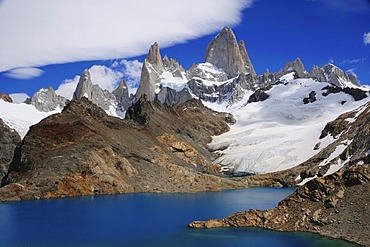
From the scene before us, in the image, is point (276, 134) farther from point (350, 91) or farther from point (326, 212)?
point (326, 212)

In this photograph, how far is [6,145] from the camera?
285ft

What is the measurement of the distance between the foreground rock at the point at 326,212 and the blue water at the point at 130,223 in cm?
121

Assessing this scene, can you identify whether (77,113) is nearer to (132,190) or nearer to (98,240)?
(132,190)

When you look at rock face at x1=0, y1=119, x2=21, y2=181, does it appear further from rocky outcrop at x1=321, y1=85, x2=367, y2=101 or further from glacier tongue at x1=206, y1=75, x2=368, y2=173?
rocky outcrop at x1=321, y1=85, x2=367, y2=101

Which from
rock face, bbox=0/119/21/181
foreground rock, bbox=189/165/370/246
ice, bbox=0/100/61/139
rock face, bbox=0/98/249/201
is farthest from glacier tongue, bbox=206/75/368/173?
foreground rock, bbox=189/165/370/246

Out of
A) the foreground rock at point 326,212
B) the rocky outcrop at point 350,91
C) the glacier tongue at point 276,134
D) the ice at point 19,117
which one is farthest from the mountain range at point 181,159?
the rocky outcrop at point 350,91

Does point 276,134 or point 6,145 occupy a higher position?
point 276,134

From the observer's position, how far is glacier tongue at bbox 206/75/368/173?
110875 millimetres

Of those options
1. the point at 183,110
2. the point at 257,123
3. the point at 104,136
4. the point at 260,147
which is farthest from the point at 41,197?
the point at 257,123

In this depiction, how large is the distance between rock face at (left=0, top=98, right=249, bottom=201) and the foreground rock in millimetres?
29467

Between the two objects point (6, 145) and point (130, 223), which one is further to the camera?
point (6, 145)

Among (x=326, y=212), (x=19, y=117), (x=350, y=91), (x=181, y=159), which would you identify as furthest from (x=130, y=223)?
(x=350, y=91)

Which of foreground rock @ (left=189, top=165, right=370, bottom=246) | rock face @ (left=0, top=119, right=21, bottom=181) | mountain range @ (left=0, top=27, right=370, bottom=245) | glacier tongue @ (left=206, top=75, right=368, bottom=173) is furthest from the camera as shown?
glacier tongue @ (left=206, top=75, right=368, bottom=173)

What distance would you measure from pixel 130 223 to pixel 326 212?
1687 cm
